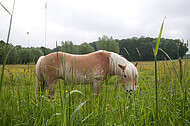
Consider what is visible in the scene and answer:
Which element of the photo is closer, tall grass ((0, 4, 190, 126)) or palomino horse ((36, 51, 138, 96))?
tall grass ((0, 4, 190, 126))

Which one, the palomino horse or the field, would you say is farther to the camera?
the palomino horse

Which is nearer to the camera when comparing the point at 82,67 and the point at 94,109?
the point at 94,109

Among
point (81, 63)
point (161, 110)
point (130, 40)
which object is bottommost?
point (161, 110)

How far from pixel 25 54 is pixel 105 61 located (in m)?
2.36

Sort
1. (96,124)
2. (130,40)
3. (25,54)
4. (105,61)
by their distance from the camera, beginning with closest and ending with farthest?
(96,124) → (25,54) → (105,61) → (130,40)

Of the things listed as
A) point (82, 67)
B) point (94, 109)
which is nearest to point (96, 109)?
point (94, 109)

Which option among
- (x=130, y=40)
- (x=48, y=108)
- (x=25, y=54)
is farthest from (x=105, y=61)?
(x=130, y=40)

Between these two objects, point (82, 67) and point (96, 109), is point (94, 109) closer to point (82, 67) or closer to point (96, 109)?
point (96, 109)

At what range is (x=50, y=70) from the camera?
386 cm

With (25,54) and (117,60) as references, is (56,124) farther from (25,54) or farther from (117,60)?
(117,60)

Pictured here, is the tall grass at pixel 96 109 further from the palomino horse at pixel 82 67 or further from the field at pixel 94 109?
the palomino horse at pixel 82 67

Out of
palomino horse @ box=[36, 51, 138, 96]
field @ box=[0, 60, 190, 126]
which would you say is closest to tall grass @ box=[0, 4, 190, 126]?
field @ box=[0, 60, 190, 126]

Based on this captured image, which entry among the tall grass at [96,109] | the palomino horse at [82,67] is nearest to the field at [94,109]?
the tall grass at [96,109]

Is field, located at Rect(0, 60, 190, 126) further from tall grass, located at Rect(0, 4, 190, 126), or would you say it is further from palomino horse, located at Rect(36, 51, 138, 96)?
palomino horse, located at Rect(36, 51, 138, 96)
